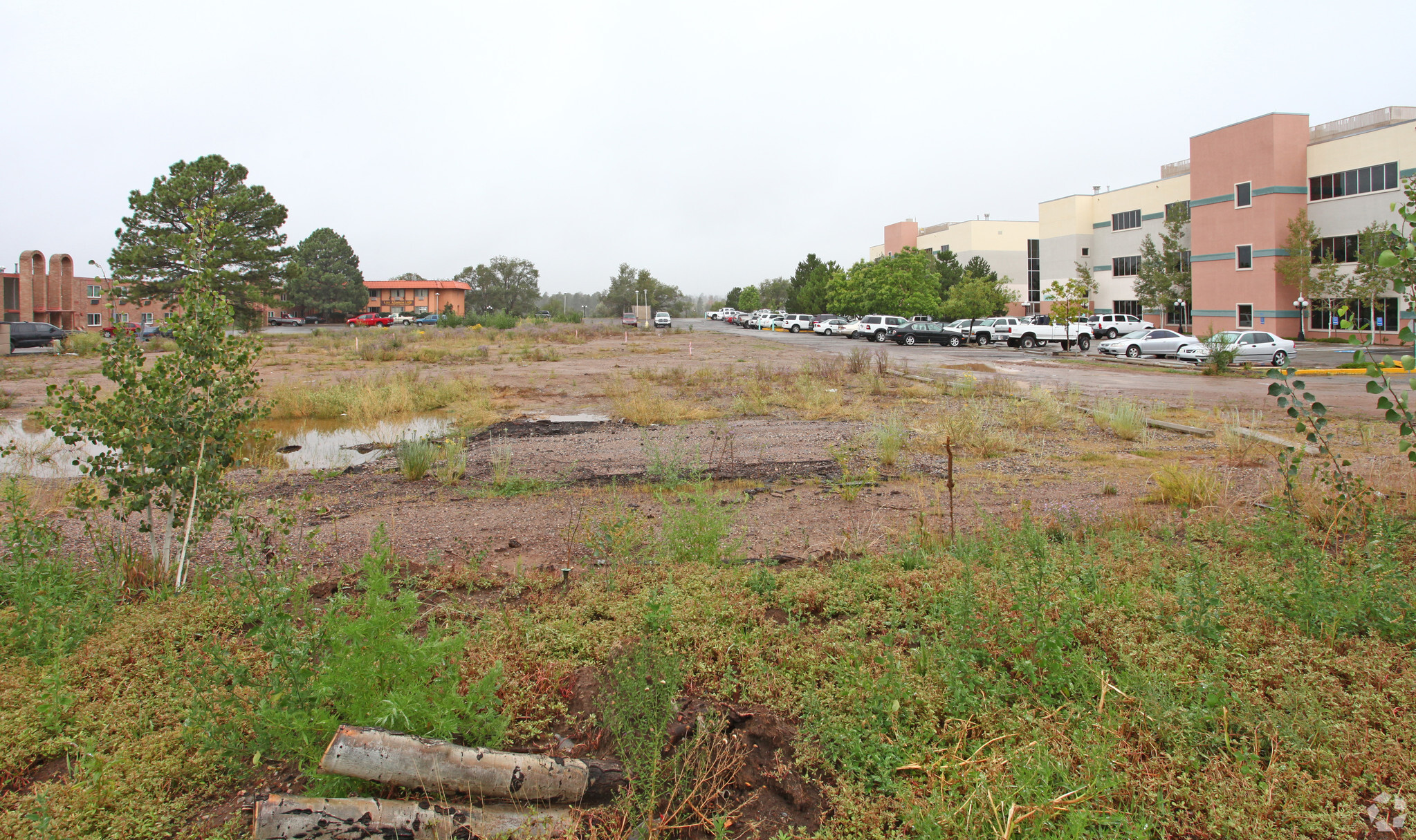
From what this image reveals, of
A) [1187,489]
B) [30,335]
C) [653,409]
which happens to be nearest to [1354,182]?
[653,409]

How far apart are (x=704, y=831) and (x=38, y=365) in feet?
122

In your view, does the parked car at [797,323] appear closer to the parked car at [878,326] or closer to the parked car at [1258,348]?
the parked car at [878,326]

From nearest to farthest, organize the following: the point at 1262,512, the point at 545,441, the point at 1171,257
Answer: the point at 1262,512 → the point at 545,441 → the point at 1171,257

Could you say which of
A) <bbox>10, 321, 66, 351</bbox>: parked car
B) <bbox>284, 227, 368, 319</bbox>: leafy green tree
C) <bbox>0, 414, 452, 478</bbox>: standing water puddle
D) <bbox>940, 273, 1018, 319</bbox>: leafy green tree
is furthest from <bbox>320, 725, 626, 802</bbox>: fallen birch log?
<bbox>284, 227, 368, 319</bbox>: leafy green tree

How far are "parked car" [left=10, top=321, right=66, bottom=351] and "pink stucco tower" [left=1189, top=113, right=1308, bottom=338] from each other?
215 feet

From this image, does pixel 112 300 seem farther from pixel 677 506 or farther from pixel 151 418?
pixel 677 506

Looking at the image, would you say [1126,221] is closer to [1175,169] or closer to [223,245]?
[1175,169]

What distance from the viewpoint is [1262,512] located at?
668 cm

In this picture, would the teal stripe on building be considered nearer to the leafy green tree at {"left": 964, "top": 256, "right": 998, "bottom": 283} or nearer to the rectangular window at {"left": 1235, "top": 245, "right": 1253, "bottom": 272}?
the rectangular window at {"left": 1235, "top": 245, "right": 1253, "bottom": 272}

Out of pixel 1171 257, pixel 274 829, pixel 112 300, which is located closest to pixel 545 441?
pixel 112 300

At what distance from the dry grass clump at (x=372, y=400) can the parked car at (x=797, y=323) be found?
53.2 meters

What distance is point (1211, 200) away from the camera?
51.4 metres

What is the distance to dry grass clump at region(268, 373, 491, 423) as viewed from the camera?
16.9m

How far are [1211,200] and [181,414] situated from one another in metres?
60.3
